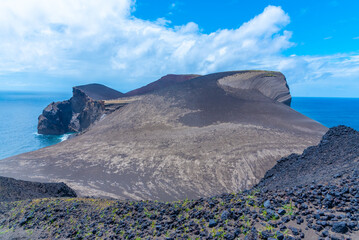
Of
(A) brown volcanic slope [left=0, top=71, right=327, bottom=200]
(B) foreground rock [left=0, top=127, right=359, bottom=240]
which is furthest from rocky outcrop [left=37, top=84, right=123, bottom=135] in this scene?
(B) foreground rock [left=0, top=127, right=359, bottom=240]

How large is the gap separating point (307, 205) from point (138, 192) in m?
11.5

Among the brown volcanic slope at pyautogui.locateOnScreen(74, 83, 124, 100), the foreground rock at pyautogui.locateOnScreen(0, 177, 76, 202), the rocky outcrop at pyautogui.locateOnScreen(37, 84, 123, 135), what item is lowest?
the foreground rock at pyautogui.locateOnScreen(0, 177, 76, 202)

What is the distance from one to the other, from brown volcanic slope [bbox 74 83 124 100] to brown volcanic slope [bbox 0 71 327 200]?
18.4m

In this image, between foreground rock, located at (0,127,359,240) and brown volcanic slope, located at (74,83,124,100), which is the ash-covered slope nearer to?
foreground rock, located at (0,127,359,240)

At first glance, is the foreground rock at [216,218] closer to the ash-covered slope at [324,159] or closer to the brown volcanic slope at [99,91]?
the ash-covered slope at [324,159]

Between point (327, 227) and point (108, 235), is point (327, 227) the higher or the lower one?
the higher one

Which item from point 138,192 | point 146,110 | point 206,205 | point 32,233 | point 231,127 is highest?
point 146,110

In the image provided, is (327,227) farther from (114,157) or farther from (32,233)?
(114,157)

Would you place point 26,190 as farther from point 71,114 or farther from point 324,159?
point 71,114

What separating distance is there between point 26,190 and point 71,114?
46.4 m

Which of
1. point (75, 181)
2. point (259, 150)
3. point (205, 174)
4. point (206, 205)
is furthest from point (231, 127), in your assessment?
point (206, 205)

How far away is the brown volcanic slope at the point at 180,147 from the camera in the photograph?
15955 millimetres

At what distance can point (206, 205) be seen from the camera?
6.09 m

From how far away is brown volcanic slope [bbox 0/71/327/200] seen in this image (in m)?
16.0
